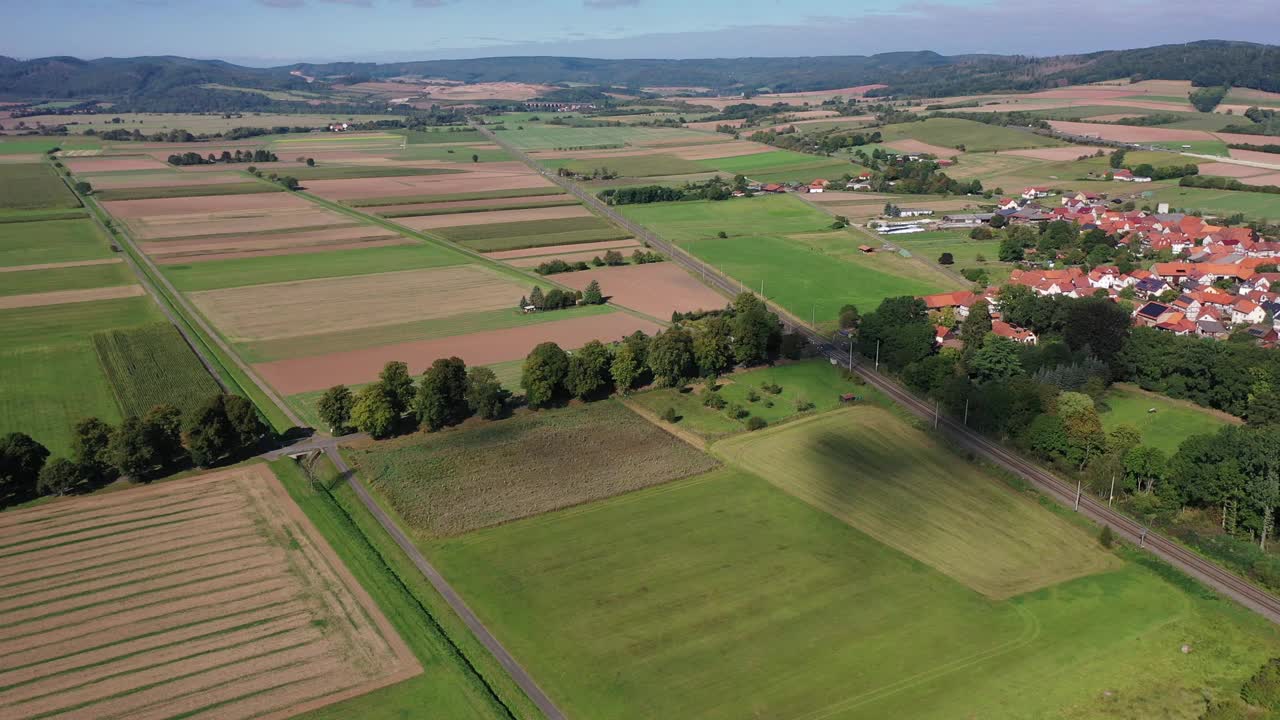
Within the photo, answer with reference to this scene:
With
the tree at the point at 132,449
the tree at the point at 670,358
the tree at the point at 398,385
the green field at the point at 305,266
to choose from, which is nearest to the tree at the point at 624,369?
the tree at the point at 670,358

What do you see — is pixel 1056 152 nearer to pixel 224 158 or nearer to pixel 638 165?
pixel 638 165

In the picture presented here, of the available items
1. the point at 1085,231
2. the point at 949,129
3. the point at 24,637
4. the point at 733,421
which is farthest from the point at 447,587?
the point at 949,129

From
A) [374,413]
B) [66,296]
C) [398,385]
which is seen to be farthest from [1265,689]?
[66,296]

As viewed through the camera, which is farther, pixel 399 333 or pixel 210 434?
pixel 399 333

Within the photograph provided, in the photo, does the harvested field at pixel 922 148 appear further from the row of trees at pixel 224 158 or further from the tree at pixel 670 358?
the tree at pixel 670 358

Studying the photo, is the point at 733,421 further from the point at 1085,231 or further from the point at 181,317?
the point at 1085,231
